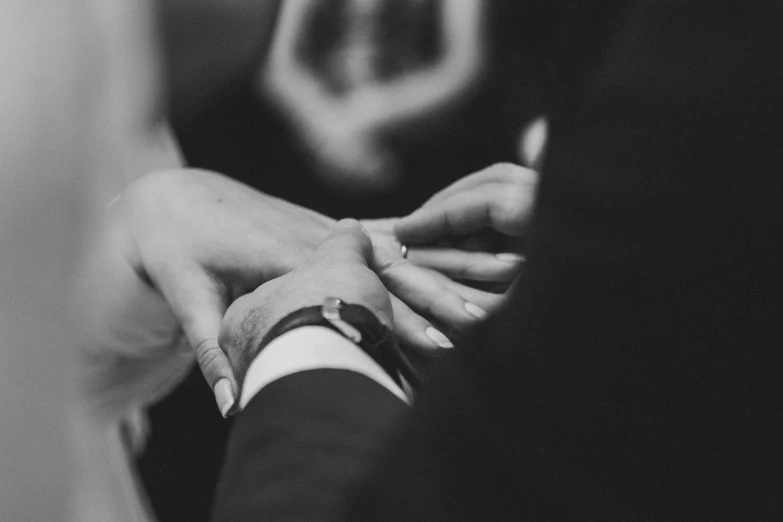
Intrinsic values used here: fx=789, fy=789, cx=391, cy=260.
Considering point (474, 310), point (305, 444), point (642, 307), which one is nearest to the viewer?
point (642, 307)

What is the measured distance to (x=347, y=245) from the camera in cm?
47

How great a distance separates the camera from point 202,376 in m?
0.49

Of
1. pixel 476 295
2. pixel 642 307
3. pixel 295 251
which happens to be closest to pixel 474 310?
pixel 476 295

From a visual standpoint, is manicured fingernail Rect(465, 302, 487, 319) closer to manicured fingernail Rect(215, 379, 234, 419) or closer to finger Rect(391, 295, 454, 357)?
finger Rect(391, 295, 454, 357)

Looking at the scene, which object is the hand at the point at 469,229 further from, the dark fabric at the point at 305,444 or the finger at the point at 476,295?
the dark fabric at the point at 305,444

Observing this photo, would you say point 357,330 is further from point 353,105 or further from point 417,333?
point 353,105

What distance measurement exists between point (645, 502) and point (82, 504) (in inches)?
8.2

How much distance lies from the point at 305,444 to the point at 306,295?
0.30 ft

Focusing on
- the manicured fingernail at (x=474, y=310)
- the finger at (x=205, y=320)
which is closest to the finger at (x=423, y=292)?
the manicured fingernail at (x=474, y=310)

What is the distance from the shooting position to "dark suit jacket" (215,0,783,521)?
0.72 ft

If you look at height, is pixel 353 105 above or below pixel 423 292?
above

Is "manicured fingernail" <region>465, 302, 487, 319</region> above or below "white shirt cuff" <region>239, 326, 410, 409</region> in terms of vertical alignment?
below

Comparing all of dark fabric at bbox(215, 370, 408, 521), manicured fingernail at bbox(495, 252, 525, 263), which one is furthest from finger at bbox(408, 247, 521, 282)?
dark fabric at bbox(215, 370, 408, 521)

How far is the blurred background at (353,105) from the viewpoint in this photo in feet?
1.55
